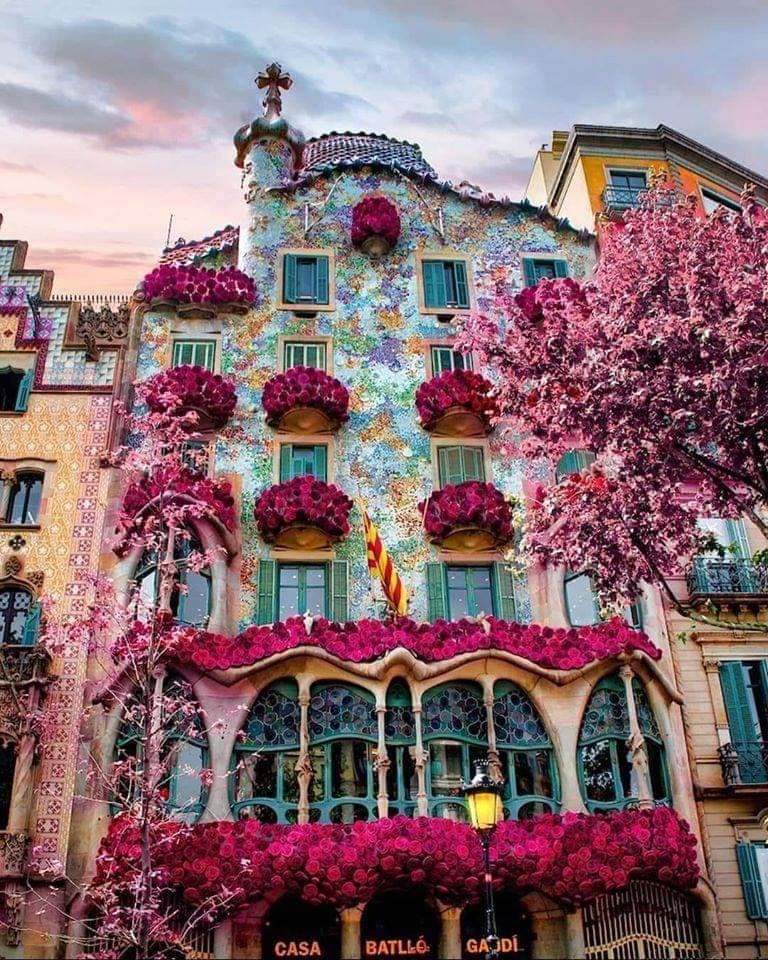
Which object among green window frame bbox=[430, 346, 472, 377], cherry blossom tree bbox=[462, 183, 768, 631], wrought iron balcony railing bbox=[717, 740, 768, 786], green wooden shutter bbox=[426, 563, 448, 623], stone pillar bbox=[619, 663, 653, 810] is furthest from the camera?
green window frame bbox=[430, 346, 472, 377]

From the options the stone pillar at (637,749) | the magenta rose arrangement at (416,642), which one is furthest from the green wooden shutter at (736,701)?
the stone pillar at (637,749)

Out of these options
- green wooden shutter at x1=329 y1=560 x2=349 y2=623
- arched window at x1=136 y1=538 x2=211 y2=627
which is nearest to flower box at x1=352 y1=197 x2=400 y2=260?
green wooden shutter at x1=329 y1=560 x2=349 y2=623

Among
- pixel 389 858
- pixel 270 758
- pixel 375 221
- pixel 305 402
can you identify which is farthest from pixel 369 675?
pixel 375 221

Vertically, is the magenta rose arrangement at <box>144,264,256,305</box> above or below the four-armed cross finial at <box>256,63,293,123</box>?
below

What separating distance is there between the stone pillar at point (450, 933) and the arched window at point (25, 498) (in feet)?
42.0

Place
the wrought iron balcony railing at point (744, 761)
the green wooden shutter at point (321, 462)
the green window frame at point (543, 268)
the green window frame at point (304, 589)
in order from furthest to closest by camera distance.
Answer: the green window frame at point (543, 268) → the green wooden shutter at point (321, 462) → the green window frame at point (304, 589) → the wrought iron balcony railing at point (744, 761)

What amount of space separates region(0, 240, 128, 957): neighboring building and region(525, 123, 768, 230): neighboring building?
14.5 meters

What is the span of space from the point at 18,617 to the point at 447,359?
12.8 m

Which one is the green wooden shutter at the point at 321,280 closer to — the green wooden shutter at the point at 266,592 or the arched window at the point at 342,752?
the green wooden shutter at the point at 266,592

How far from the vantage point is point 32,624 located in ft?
74.9

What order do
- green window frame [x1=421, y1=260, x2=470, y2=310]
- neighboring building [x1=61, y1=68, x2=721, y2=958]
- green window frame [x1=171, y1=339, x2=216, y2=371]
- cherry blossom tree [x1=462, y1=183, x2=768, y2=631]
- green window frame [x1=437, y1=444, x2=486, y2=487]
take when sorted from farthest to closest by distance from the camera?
green window frame [x1=421, y1=260, x2=470, y2=310], green window frame [x1=171, y1=339, x2=216, y2=371], green window frame [x1=437, y1=444, x2=486, y2=487], neighboring building [x1=61, y1=68, x2=721, y2=958], cherry blossom tree [x1=462, y1=183, x2=768, y2=631]

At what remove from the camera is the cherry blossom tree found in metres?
16.1

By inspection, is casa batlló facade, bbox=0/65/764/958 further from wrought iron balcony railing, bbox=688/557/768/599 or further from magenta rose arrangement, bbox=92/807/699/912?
wrought iron balcony railing, bbox=688/557/768/599

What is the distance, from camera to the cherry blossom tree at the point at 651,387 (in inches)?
635
